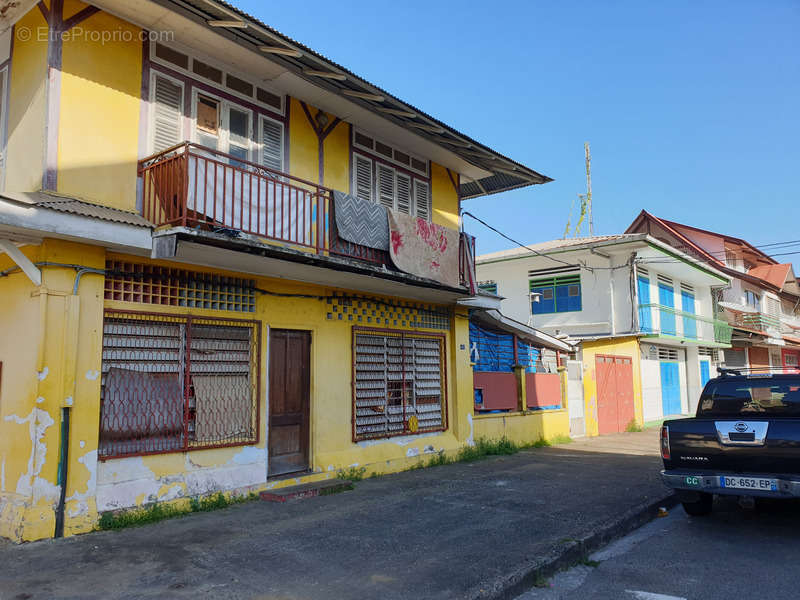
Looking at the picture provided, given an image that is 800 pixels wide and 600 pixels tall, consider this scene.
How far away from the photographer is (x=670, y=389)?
22.7 metres

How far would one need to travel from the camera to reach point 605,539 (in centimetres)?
620

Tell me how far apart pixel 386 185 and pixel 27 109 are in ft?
18.9

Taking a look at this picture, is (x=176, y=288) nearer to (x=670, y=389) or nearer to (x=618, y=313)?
(x=618, y=313)

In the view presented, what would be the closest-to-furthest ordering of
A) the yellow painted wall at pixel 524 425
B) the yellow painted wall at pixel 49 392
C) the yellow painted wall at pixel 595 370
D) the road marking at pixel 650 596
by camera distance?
the road marking at pixel 650 596
the yellow painted wall at pixel 49 392
the yellow painted wall at pixel 524 425
the yellow painted wall at pixel 595 370

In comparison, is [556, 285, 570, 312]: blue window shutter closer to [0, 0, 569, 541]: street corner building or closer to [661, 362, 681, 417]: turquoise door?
[661, 362, 681, 417]: turquoise door

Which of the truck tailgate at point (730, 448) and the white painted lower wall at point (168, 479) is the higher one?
the truck tailgate at point (730, 448)

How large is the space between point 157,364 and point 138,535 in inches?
77.8

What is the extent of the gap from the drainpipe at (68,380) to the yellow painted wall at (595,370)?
1340 centimetres

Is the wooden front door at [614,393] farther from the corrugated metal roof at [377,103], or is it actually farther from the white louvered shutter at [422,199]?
the white louvered shutter at [422,199]

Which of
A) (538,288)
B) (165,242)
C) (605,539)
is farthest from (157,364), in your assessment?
(538,288)

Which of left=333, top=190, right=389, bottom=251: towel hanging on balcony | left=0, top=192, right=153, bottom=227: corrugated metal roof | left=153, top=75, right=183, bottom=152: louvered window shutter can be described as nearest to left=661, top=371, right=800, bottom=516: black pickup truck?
left=333, top=190, right=389, bottom=251: towel hanging on balcony

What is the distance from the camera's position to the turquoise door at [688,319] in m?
22.9
